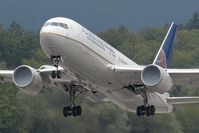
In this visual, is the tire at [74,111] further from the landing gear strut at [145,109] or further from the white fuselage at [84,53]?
the landing gear strut at [145,109]

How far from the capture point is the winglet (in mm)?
49344

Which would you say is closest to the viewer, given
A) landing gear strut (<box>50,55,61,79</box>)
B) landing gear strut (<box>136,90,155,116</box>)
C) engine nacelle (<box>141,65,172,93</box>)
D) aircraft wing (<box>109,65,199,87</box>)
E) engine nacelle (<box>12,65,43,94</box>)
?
landing gear strut (<box>50,55,61,79</box>)

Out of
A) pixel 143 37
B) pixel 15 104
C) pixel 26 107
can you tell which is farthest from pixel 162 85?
pixel 143 37

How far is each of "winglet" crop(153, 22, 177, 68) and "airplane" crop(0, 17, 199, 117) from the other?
2576 millimetres

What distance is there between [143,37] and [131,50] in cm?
3509

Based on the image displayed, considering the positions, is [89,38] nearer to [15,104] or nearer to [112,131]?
[112,131]

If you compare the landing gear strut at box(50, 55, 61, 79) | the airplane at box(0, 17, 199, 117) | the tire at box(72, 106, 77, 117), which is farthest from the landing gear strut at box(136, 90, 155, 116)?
the landing gear strut at box(50, 55, 61, 79)

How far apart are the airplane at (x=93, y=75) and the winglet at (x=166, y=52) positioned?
8.45ft

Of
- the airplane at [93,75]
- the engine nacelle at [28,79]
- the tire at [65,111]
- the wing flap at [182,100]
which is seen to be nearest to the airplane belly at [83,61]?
the airplane at [93,75]

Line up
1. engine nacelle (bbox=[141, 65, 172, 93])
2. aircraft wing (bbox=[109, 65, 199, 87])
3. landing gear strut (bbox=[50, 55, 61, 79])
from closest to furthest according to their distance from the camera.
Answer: landing gear strut (bbox=[50, 55, 61, 79]), engine nacelle (bbox=[141, 65, 172, 93]), aircraft wing (bbox=[109, 65, 199, 87])

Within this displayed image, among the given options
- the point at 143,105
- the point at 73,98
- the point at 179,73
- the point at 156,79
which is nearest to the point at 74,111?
the point at 73,98

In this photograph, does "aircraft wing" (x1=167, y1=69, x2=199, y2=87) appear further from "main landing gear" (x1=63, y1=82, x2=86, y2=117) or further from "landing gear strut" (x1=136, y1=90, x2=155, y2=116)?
"main landing gear" (x1=63, y1=82, x2=86, y2=117)

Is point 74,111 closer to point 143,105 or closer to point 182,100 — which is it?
point 143,105

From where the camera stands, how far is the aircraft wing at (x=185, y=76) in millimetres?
43662
